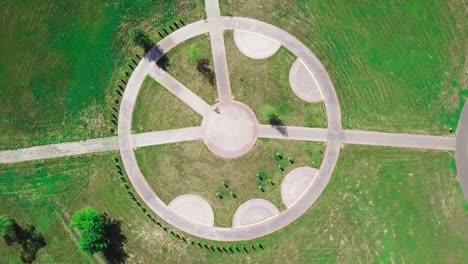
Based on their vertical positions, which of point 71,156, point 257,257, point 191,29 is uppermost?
→ point 191,29

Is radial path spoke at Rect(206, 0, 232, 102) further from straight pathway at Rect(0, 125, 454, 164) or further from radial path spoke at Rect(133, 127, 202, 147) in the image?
straight pathway at Rect(0, 125, 454, 164)

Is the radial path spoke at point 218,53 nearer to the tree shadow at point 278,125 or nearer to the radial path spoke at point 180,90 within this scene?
the radial path spoke at point 180,90

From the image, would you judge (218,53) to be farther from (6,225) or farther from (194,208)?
(6,225)

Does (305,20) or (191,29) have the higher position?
(305,20)

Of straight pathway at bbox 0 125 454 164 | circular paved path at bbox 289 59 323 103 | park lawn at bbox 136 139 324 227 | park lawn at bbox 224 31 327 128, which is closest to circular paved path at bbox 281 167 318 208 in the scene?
park lawn at bbox 136 139 324 227

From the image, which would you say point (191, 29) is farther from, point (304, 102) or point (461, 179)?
point (461, 179)

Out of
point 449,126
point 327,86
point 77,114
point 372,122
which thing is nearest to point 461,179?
point 449,126
